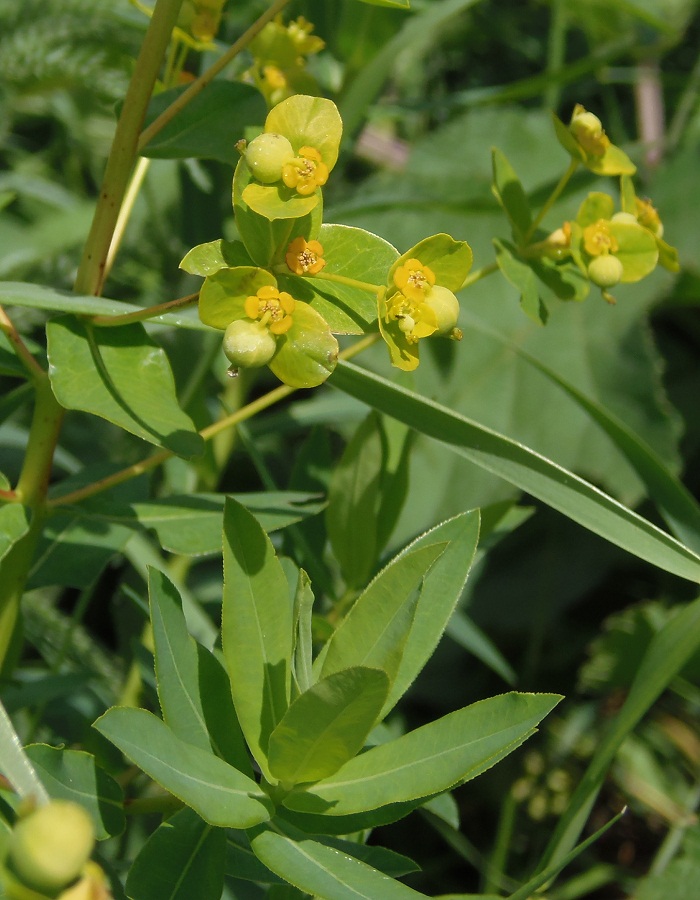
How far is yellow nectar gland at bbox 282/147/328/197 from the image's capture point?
64 centimetres

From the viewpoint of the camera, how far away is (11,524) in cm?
78

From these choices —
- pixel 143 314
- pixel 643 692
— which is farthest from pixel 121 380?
pixel 643 692

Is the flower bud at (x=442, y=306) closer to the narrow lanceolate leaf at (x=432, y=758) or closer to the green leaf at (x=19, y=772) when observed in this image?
the narrow lanceolate leaf at (x=432, y=758)

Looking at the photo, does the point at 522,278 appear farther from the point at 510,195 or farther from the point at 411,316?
the point at 411,316

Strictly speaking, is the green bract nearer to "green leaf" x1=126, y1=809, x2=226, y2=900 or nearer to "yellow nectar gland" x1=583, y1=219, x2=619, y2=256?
"yellow nectar gland" x1=583, y1=219, x2=619, y2=256

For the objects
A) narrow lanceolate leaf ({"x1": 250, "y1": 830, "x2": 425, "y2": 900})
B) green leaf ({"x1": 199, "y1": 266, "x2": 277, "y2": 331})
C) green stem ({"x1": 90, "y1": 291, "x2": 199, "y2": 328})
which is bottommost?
narrow lanceolate leaf ({"x1": 250, "y1": 830, "x2": 425, "y2": 900})

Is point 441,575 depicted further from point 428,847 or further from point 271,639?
point 428,847

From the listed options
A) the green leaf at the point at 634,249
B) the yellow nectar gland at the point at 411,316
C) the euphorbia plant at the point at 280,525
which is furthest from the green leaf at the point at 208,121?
the green leaf at the point at 634,249

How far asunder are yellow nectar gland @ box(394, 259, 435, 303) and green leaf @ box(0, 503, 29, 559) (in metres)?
0.35

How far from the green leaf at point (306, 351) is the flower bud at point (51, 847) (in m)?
0.32

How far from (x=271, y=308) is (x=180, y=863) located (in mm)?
405

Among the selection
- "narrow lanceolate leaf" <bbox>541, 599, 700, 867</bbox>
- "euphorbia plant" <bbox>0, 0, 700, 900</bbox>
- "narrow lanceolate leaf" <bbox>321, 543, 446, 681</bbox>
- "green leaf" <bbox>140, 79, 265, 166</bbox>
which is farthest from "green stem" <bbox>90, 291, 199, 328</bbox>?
"narrow lanceolate leaf" <bbox>541, 599, 700, 867</bbox>

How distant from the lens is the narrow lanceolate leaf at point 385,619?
2.21ft

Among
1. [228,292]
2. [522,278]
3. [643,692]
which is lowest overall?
[643,692]
